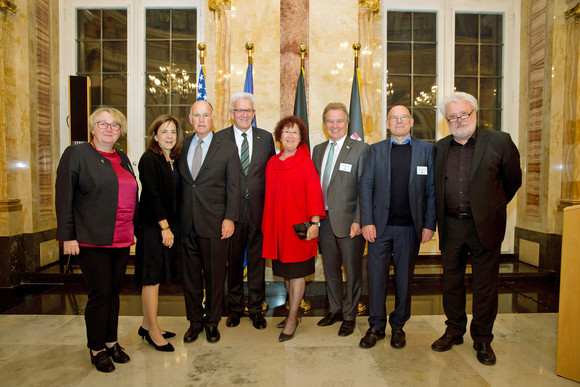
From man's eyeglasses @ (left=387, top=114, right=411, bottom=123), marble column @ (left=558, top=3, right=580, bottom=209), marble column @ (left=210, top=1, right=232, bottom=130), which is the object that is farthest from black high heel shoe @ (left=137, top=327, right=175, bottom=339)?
marble column @ (left=558, top=3, right=580, bottom=209)

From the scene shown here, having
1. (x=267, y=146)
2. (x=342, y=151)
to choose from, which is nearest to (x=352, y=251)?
(x=342, y=151)

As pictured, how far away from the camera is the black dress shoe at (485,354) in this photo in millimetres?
2494

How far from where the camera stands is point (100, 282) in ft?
7.66

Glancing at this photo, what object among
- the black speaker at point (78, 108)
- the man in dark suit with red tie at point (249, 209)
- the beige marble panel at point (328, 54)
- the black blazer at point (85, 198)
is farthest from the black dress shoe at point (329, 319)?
the black speaker at point (78, 108)

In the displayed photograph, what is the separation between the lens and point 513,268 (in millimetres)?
4910

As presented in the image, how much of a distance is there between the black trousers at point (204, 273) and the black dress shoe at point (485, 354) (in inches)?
73.3

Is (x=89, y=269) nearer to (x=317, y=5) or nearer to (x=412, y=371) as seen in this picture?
(x=412, y=371)

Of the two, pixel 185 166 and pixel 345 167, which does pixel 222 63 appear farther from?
pixel 345 167

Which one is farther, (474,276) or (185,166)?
(185,166)

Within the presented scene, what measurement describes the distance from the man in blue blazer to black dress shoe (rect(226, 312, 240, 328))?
1.06 m

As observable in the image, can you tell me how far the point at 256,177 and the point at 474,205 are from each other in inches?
64.9

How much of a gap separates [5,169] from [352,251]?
413 cm

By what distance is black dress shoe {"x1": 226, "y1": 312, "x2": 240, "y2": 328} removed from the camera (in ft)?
10.2

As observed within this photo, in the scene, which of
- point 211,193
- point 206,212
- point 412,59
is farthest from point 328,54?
point 206,212
